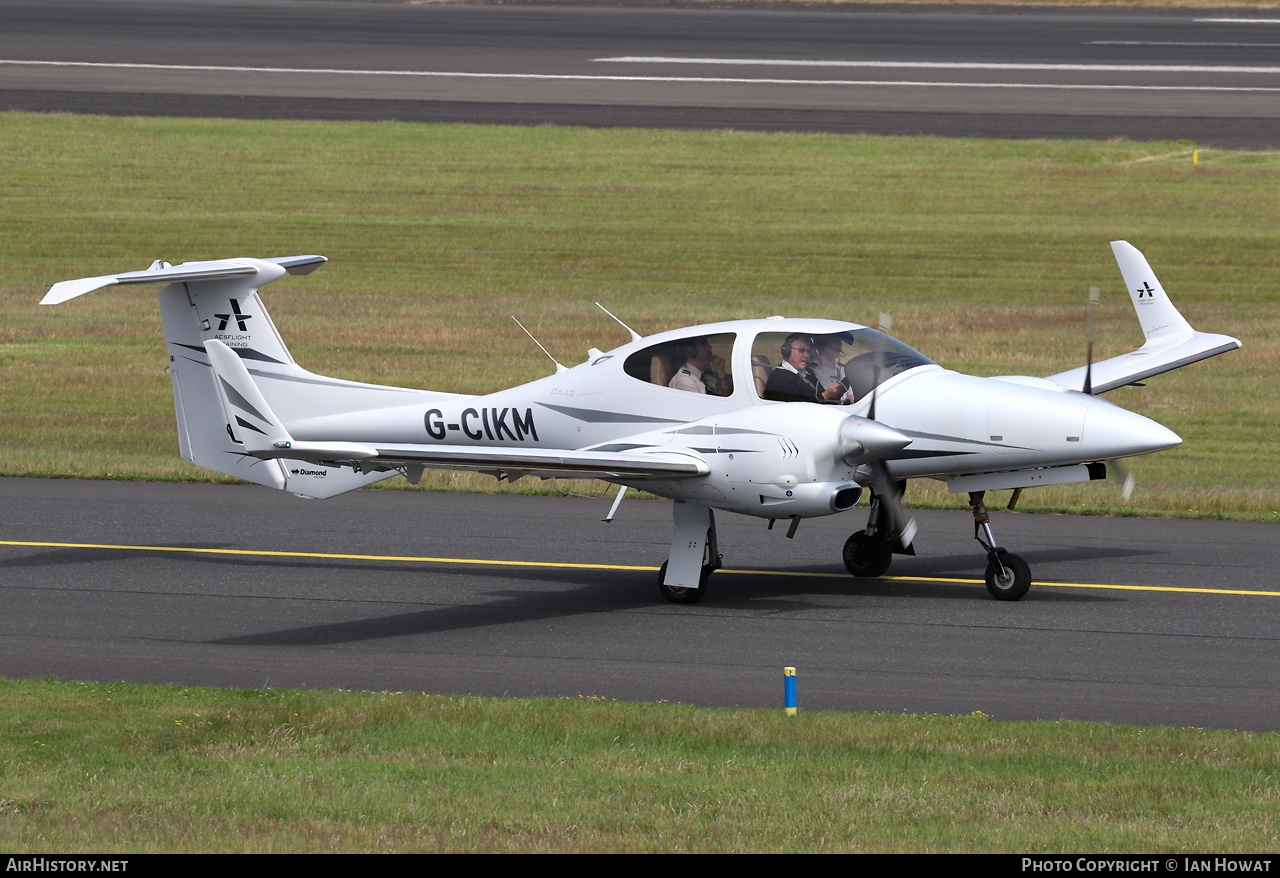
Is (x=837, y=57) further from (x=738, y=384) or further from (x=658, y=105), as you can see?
(x=738, y=384)

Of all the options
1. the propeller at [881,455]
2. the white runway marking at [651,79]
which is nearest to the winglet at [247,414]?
the propeller at [881,455]

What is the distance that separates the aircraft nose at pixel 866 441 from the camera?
43.3ft

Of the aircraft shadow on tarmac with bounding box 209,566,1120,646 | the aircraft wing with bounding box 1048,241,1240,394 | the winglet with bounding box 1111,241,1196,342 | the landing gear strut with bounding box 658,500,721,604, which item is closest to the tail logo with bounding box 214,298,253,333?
the aircraft shadow on tarmac with bounding box 209,566,1120,646

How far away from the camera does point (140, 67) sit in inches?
2077

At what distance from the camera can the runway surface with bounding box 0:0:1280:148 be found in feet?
153

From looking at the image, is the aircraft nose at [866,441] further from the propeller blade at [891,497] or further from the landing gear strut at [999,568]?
the landing gear strut at [999,568]

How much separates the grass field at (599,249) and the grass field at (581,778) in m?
9.36

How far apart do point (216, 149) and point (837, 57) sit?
22.1 meters

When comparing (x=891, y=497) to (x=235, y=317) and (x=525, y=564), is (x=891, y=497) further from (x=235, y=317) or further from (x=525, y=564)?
(x=235, y=317)

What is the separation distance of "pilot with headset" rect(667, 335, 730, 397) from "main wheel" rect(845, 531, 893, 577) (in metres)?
2.36

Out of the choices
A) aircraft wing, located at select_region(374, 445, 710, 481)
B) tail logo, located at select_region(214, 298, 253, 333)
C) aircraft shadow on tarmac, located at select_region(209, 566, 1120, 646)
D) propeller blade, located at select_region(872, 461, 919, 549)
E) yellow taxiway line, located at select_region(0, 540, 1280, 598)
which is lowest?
aircraft shadow on tarmac, located at select_region(209, 566, 1120, 646)

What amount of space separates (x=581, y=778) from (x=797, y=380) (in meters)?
5.75

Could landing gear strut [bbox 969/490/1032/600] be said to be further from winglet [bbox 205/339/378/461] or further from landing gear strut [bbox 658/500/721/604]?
winglet [bbox 205/339/378/461]

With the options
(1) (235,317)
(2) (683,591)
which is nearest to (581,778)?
(2) (683,591)
